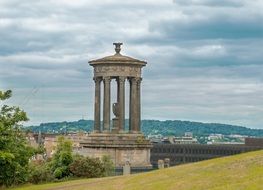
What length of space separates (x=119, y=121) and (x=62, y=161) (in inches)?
262

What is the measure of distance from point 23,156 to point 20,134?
5.20 feet

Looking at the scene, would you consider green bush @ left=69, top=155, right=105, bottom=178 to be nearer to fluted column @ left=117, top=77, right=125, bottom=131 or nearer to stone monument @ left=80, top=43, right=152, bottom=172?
stone monument @ left=80, top=43, right=152, bottom=172

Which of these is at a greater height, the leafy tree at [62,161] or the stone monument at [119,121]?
the stone monument at [119,121]

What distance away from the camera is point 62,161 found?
161ft

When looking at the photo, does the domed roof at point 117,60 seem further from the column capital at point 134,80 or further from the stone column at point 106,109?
the stone column at point 106,109

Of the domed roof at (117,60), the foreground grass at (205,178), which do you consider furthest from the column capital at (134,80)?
the foreground grass at (205,178)

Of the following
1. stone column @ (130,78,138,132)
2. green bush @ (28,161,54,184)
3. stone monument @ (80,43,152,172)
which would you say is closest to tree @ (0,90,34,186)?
green bush @ (28,161,54,184)

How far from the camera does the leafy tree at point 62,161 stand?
48144 millimetres

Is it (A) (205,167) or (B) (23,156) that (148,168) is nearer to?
(B) (23,156)

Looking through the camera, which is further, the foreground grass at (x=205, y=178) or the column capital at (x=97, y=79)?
the column capital at (x=97, y=79)

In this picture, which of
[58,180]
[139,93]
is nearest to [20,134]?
[58,180]

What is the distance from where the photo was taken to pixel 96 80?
181 ft

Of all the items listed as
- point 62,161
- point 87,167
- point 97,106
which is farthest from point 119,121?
point 87,167

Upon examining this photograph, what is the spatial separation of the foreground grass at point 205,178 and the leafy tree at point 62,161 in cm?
1156
